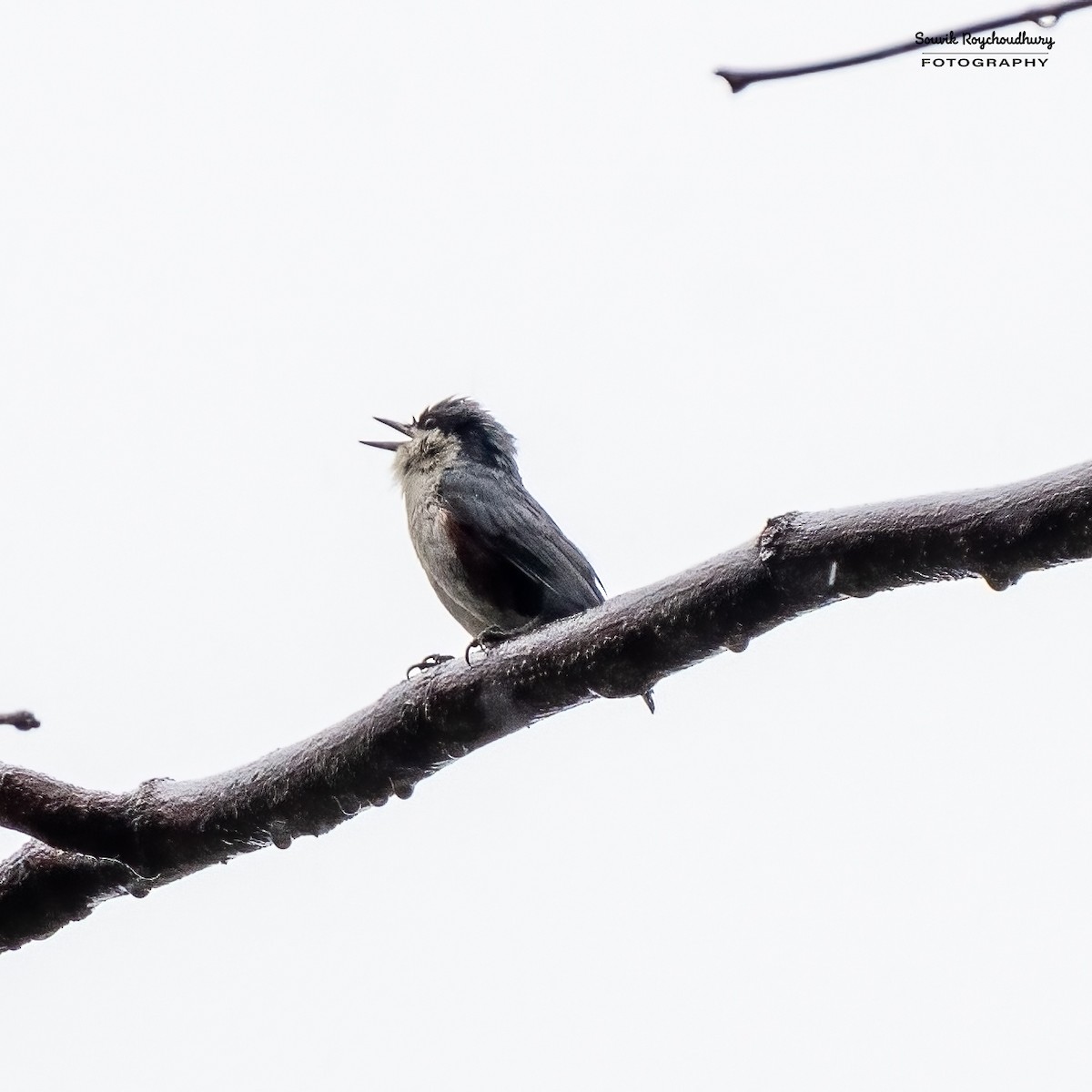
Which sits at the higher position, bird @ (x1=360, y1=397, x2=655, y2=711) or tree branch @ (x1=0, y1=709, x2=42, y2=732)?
bird @ (x1=360, y1=397, x2=655, y2=711)

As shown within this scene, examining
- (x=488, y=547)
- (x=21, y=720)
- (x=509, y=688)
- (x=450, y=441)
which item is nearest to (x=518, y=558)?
(x=488, y=547)

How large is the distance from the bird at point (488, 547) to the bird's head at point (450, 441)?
0.04ft

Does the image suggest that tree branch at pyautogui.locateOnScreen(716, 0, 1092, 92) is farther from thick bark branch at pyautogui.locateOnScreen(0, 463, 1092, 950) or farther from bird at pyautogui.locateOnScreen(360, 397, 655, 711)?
bird at pyautogui.locateOnScreen(360, 397, 655, 711)

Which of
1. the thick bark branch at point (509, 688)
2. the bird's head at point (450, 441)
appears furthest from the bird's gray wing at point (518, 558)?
the thick bark branch at point (509, 688)

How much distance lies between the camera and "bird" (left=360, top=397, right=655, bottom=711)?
5145 mm

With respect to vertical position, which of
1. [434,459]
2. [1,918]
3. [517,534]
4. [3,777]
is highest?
[434,459]

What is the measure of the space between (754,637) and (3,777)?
1847mm

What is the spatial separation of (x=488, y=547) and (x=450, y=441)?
132 cm

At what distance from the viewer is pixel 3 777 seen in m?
3.37

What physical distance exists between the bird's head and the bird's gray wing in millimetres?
615

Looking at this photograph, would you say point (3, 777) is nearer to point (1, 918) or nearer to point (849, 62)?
point (1, 918)

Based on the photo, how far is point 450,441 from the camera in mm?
6508

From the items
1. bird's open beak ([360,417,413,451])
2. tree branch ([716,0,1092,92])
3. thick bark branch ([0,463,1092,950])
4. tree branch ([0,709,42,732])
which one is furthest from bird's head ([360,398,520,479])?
tree branch ([716,0,1092,92])

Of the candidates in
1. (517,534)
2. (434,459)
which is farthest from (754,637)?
(434,459)
